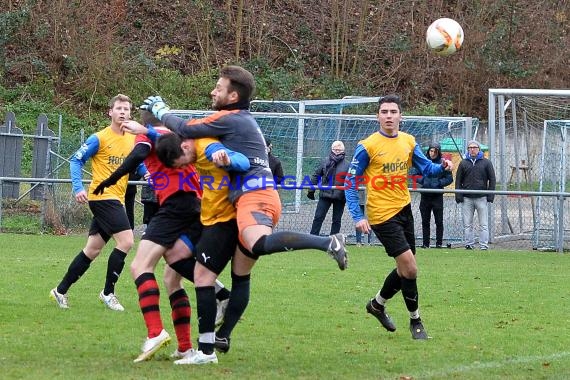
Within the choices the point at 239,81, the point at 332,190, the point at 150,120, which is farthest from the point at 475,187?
the point at 239,81

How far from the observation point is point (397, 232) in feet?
26.8

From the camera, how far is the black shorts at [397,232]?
812cm

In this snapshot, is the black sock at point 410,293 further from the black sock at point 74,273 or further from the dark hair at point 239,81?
the black sock at point 74,273

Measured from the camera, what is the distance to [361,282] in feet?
39.1

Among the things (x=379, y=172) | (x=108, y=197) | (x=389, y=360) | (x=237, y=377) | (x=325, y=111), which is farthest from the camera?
(x=325, y=111)

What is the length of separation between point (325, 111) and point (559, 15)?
12500 mm

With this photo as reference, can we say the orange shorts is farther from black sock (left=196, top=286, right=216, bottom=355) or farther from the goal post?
the goal post

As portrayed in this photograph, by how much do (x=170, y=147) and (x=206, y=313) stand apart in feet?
3.65

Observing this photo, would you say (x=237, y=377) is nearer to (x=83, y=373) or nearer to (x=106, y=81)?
(x=83, y=373)

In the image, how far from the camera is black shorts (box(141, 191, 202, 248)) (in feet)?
23.1

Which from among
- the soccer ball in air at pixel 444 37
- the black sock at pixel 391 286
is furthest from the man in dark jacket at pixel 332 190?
the black sock at pixel 391 286

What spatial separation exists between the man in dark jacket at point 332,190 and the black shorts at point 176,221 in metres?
9.67

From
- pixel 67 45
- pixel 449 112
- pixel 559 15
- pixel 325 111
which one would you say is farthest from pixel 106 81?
pixel 559 15

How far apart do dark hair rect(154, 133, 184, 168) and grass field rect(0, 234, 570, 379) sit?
135 centimetres
